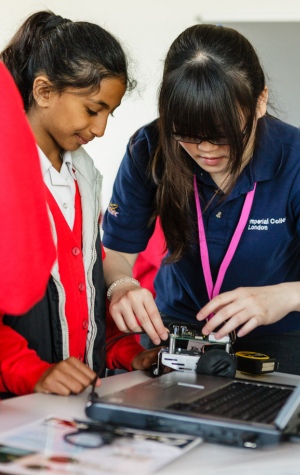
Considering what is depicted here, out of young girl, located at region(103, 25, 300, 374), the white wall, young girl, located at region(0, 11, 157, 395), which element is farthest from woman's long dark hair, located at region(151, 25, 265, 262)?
the white wall

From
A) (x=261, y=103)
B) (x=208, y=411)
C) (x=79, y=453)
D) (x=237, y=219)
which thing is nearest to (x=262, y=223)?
(x=237, y=219)

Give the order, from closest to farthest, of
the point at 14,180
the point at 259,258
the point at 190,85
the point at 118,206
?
1. the point at 14,180
2. the point at 190,85
3. the point at 259,258
4. the point at 118,206

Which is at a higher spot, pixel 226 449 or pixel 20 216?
pixel 20 216

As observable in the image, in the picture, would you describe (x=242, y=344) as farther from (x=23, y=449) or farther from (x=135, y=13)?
(x=135, y=13)

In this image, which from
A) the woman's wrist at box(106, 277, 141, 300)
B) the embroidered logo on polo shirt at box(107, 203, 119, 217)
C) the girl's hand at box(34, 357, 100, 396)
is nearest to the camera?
the girl's hand at box(34, 357, 100, 396)

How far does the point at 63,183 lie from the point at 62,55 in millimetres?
261

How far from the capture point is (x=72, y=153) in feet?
5.14

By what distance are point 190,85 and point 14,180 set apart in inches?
24.2

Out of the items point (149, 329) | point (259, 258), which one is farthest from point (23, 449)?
point (259, 258)

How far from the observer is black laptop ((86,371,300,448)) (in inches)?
34.4

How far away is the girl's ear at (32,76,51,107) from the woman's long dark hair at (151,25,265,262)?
0.24 metres

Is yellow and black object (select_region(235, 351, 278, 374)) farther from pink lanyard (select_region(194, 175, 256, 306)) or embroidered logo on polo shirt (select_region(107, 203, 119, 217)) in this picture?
embroidered logo on polo shirt (select_region(107, 203, 119, 217))

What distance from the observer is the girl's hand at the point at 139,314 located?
1321mm

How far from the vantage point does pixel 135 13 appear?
3.94 metres
